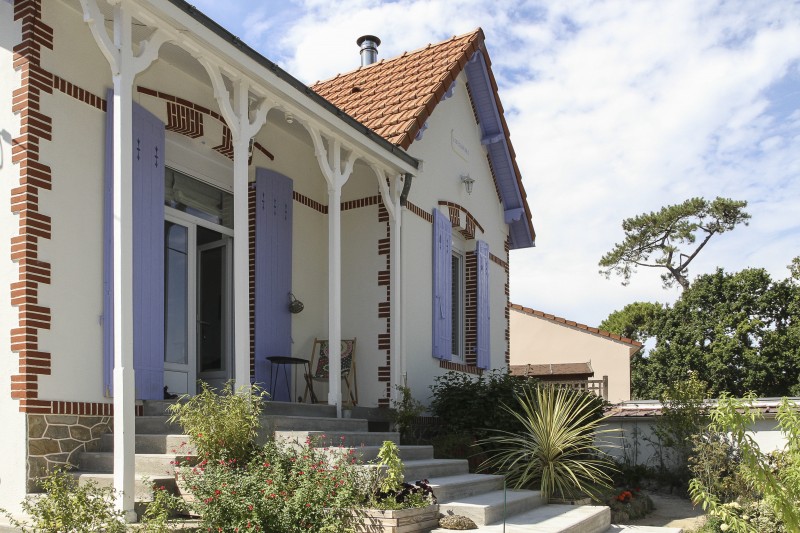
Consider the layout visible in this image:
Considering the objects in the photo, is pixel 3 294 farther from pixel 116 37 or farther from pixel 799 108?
pixel 799 108

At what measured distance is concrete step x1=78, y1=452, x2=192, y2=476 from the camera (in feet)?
20.8

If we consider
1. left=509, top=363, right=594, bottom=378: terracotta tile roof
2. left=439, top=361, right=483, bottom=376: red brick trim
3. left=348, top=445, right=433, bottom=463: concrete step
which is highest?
left=439, top=361, right=483, bottom=376: red brick trim

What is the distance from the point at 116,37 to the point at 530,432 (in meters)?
6.20

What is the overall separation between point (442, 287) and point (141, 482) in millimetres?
6198

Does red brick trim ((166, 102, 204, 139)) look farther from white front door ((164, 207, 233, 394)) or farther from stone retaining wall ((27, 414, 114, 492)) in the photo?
stone retaining wall ((27, 414, 114, 492))

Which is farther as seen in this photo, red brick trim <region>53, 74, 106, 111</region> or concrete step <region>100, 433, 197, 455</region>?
red brick trim <region>53, 74, 106, 111</region>

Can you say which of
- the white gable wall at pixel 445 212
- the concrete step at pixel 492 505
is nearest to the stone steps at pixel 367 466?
the concrete step at pixel 492 505

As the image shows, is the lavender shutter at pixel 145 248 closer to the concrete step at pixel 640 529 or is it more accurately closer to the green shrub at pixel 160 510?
the green shrub at pixel 160 510

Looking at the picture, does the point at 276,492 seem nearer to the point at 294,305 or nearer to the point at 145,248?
the point at 145,248

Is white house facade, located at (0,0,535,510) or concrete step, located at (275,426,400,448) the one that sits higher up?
white house facade, located at (0,0,535,510)

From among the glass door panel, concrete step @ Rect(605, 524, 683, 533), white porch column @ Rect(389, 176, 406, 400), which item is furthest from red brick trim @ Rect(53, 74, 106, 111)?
concrete step @ Rect(605, 524, 683, 533)

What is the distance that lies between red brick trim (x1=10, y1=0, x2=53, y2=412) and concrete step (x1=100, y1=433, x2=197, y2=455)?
619mm

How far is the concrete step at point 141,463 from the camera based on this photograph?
20.8 feet

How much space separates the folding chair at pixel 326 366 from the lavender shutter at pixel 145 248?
108 inches
